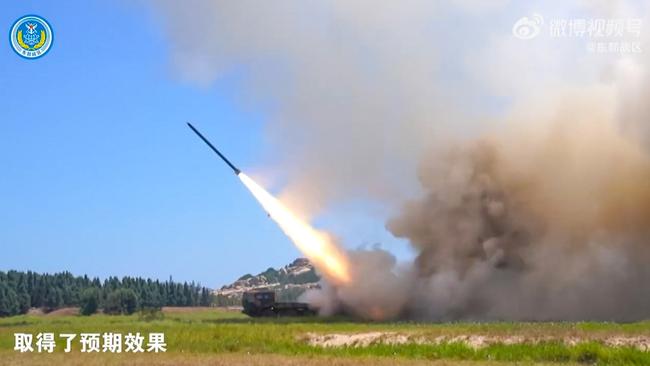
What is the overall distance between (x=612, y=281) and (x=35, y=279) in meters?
125

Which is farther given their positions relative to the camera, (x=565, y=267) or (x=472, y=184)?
(x=472, y=184)

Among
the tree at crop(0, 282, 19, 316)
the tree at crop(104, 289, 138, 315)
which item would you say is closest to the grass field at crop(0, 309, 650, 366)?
the tree at crop(104, 289, 138, 315)

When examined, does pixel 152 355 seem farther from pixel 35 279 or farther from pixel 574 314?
pixel 35 279

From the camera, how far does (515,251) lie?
6406 cm

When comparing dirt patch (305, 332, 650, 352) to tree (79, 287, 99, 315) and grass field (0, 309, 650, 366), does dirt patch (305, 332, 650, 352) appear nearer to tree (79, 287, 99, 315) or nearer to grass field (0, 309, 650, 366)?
grass field (0, 309, 650, 366)

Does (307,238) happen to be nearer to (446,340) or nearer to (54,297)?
(446,340)

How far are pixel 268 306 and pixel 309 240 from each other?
428 inches

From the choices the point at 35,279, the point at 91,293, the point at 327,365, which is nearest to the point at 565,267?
the point at 327,365

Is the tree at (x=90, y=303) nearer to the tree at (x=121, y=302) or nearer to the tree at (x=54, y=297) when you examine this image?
the tree at (x=121, y=302)

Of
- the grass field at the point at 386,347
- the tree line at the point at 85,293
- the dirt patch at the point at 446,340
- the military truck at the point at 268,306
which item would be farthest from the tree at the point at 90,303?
the dirt patch at the point at 446,340

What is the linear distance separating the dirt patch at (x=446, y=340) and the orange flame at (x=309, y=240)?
18343 mm

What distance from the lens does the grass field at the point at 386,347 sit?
105 ft

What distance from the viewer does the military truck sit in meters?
68.6

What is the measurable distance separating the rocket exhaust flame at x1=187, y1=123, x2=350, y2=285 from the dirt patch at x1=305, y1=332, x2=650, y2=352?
18.4 metres
